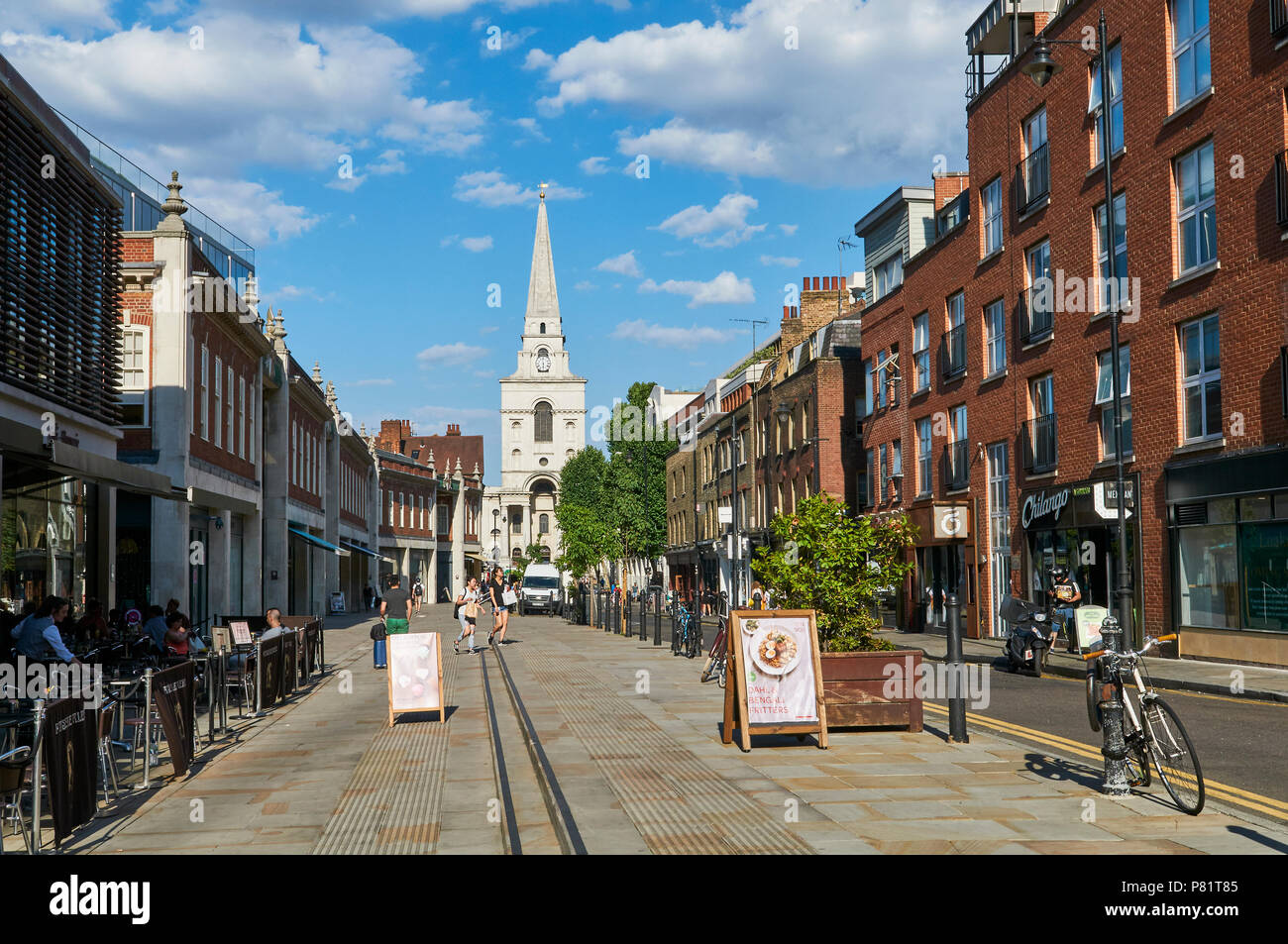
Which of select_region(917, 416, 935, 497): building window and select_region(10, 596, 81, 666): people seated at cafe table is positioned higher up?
select_region(917, 416, 935, 497): building window

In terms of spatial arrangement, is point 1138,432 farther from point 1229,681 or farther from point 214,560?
point 214,560

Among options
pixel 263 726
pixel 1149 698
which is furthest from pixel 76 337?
pixel 1149 698

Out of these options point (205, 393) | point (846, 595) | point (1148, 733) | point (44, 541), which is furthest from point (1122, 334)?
point (205, 393)

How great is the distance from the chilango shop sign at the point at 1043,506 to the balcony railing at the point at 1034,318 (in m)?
3.76

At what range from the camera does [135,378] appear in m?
26.5

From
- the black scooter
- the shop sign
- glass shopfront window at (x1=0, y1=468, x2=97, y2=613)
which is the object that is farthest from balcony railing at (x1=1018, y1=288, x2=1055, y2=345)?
glass shopfront window at (x1=0, y1=468, x2=97, y2=613)

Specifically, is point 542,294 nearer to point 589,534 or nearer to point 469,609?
point 589,534

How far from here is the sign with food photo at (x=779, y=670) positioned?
11578 millimetres

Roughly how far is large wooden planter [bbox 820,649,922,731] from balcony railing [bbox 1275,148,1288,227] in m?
12.0

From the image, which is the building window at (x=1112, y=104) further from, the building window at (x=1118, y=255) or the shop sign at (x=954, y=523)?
the shop sign at (x=954, y=523)

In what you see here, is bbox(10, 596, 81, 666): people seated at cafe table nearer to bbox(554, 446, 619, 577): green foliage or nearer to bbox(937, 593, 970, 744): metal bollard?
bbox(937, 593, 970, 744): metal bollard

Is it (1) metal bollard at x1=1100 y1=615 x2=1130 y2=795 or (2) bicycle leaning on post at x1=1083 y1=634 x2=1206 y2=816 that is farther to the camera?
(1) metal bollard at x1=1100 y1=615 x2=1130 y2=795

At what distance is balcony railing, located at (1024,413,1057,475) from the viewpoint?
90.2ft

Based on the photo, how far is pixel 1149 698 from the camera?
8695mm
